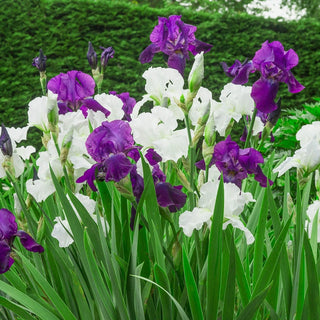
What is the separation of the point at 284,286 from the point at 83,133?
701 millimetres

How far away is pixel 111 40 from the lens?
6023 mm

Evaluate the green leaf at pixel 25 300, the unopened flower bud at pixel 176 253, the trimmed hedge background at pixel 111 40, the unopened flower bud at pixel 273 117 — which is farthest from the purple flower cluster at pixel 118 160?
the trimmed hedge background at pixel 111 40

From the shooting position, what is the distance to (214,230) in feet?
3.50

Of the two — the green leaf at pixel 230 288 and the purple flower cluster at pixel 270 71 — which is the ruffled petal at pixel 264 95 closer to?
the purple flower cluster at pixel 270 71

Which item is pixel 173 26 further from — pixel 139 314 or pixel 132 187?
pixel 139 314

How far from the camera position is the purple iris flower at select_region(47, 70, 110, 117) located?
1436mm

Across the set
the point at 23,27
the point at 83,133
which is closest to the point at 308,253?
the point at 83,133

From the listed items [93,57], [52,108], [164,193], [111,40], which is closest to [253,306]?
[164,193]

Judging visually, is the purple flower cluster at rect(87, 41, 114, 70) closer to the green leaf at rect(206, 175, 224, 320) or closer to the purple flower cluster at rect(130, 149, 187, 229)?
the purple flower cluster at rect(130, 149, 187, 229)

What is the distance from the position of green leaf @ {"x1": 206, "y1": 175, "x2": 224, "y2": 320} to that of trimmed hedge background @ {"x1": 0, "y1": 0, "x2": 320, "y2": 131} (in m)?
4.30

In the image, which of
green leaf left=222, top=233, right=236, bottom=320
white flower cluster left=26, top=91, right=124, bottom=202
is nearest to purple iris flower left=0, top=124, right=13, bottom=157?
white flower cluster left=26, top=91, right=124, bottom=202

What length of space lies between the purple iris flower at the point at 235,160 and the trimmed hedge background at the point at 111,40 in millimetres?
4160

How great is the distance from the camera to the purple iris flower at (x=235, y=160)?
1163 millimetres

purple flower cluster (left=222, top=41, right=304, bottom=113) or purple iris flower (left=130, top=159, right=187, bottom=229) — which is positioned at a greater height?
purple flower cluster (left=222, top=41, right=304, bottom=113)
